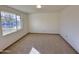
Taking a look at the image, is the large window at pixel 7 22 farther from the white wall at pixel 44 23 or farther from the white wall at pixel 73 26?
the white wall at pixel 44 23

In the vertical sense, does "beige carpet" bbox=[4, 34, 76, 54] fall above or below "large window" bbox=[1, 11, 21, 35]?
below

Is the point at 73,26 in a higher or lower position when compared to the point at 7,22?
lower

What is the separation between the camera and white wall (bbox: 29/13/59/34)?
9.34 m

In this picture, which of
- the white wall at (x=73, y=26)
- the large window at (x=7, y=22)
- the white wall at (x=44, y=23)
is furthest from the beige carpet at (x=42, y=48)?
the white wall at (x=44, y=23)

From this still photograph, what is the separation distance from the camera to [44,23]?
9656 millimetres

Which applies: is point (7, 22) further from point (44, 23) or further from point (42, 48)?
point (44, 23)

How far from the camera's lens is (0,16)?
422cm

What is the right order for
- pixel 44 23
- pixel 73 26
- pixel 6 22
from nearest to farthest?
pixel 73 26 → pixel 6 22 → pixel 44 23

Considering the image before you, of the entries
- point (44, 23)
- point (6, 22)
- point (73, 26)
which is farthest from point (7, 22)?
point (44, 23)

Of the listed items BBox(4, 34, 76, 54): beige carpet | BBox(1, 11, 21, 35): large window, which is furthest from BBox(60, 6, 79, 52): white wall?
BBox(1, 11, 21, 35): large window

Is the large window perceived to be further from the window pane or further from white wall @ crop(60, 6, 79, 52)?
white wall @ crop(60, 6, 79, 52)
